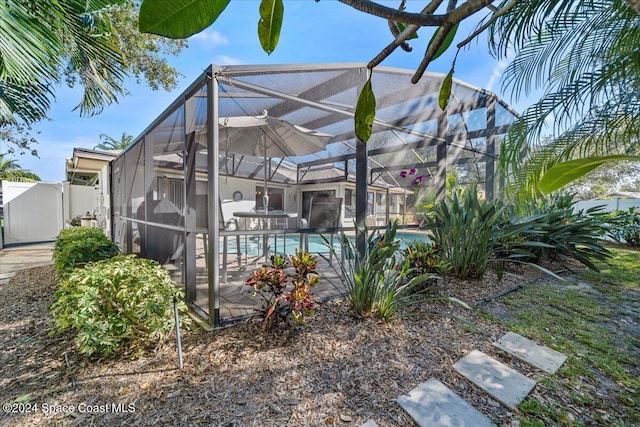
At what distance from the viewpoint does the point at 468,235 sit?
3582 mm

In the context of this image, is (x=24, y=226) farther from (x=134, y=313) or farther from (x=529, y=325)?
(x=529, y=325)

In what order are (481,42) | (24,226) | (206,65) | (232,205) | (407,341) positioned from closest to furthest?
(407,341) < (206,65) < (481,42) < (24,226) < (232,205)

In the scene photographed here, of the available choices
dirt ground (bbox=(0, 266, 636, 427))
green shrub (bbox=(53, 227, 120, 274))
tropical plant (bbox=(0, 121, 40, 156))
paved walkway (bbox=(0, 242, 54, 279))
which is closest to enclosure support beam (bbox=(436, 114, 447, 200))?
dirt ground (bbox=(0, 266, 636, 427))

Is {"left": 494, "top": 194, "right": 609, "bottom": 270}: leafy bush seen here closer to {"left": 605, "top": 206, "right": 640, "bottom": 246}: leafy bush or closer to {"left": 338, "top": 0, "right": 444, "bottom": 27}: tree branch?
{"left": 605, "top": 206, "right": 640, "bottom": 246}: leafy bush

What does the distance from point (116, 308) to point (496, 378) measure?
2983 millimetres

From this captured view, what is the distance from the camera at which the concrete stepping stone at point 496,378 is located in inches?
69.2

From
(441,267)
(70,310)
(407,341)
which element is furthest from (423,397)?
(70,310)

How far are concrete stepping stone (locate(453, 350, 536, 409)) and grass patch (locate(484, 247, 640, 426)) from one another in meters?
0.08

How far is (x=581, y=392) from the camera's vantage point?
1.80 m

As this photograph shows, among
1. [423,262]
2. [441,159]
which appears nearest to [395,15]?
[423,262]

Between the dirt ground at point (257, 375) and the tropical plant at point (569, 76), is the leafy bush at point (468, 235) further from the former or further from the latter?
the dirt ground at point (257, 375)

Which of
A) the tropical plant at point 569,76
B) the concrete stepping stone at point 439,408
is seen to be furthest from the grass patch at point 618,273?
the concrete stepping stone at point 439,408

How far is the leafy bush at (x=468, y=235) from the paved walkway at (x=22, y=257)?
8101mm

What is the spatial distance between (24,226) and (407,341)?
13.0 metres
